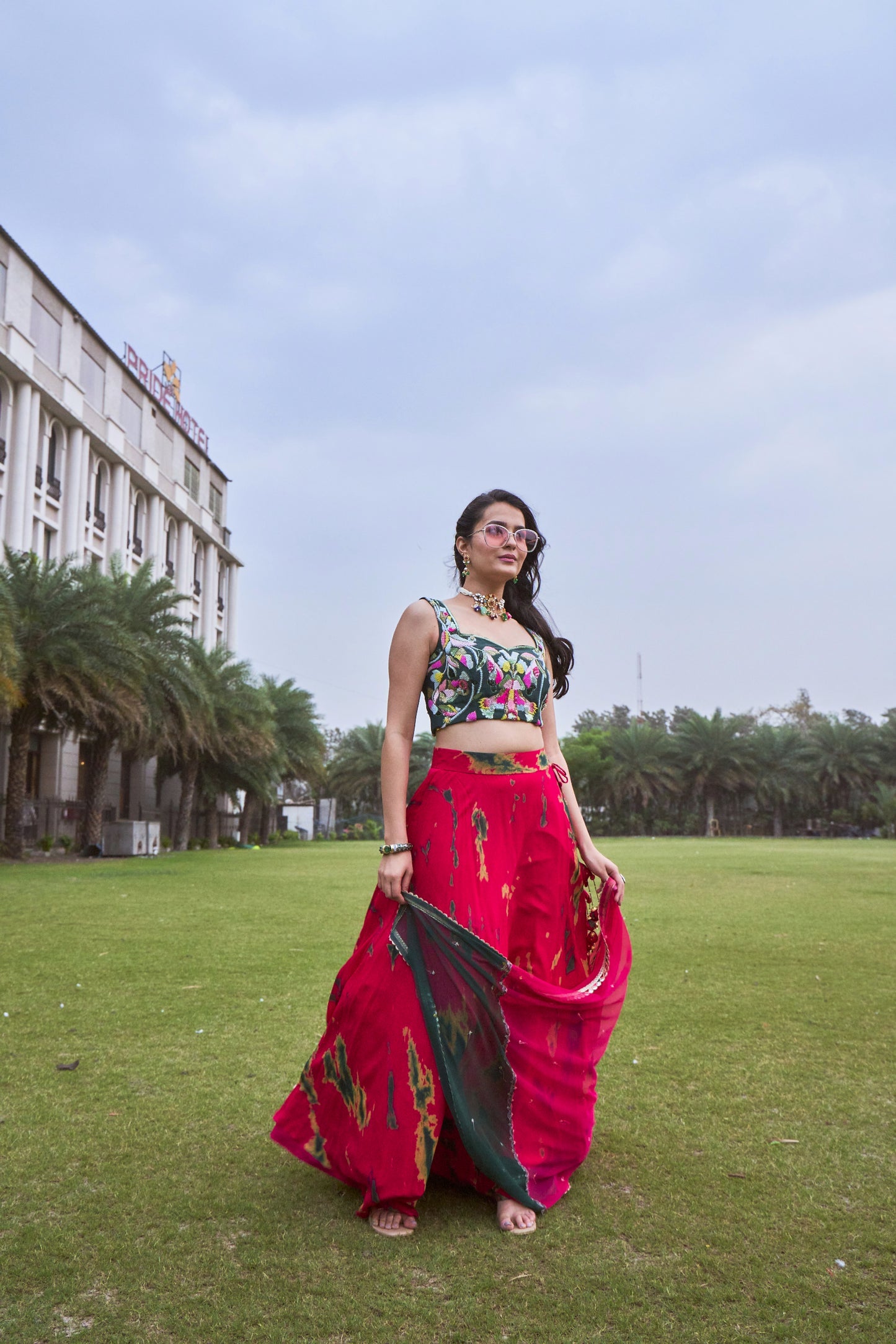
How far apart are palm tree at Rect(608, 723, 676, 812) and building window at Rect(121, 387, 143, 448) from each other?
29.5 metres

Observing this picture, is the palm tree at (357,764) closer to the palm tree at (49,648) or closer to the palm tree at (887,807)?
the palm tree at (887,807)

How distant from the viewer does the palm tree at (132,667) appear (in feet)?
60.7

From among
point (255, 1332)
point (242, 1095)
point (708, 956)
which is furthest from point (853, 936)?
point (255, 1332)

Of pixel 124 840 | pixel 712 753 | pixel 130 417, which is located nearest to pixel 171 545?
pixel 130 417

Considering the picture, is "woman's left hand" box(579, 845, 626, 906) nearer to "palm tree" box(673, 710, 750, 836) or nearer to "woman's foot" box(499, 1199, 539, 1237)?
A: "woman's foot" box(499, 1199, 539, 1237)

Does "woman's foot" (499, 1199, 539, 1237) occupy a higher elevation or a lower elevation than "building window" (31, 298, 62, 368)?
lower

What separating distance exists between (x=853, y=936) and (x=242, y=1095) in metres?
5.87

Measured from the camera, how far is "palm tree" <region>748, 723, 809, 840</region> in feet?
164

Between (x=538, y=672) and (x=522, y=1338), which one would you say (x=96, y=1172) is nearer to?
(x=522, y=1338)

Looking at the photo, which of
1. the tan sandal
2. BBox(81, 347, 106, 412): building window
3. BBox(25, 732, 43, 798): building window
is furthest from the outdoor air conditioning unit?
the tan sandal

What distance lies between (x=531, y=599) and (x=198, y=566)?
121 feet

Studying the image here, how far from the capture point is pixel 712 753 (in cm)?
4991

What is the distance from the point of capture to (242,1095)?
349cm

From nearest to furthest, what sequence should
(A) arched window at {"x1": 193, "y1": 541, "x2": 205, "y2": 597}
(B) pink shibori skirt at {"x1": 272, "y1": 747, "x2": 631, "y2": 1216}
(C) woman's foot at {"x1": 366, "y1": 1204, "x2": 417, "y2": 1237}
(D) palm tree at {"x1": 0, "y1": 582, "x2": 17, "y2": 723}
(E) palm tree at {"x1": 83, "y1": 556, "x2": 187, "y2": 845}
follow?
1. (C) woman's foot at {"x1": 366, "y1": 1204, "x2": 417, "y2": 1237}
2. (B) pink shibori skirt at {"x1": 272, "y1": 747, "x2": 631, "y2": 1216}
3. (D) palm tree at {"x1": 0, "y1": 582, "x2": 17, "y2": 723}
4. (E) palm tree at {"x1": 83, "y1": 556, "x2": 187, "y2": 845}
5. (A) arched window at {"x1": 193, "y1": 541, "x2": 205, "y2": 597}
